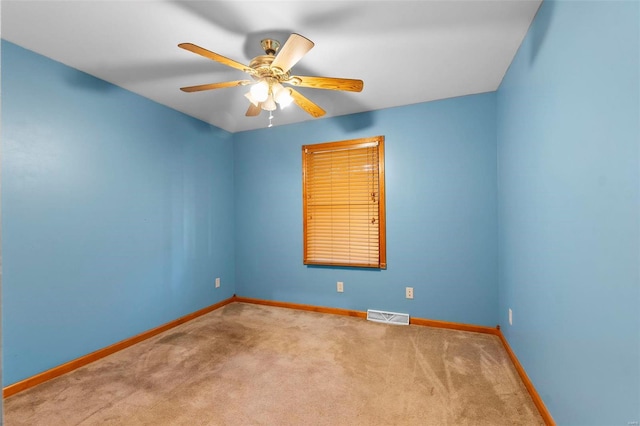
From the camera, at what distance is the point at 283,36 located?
6.93 ft

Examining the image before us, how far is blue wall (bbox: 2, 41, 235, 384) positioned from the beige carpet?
0.34 metres

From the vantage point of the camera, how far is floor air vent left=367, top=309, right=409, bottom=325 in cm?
327

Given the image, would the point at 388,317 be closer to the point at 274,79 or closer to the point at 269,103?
the point at 269,103

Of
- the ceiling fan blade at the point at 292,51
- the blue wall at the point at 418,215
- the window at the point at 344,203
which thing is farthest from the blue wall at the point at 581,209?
the window at the point at 344,203

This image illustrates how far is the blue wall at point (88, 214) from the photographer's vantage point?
2.18m

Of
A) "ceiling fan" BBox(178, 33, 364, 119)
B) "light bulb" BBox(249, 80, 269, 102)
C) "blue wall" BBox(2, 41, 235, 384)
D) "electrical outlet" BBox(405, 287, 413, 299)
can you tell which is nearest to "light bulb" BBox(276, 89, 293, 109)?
"ceiling fan" BBox(178, 33, 364, 119)

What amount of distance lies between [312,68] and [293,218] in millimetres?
1870

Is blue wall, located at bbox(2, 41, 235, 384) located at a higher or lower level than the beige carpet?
higher

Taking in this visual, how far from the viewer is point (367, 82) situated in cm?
279

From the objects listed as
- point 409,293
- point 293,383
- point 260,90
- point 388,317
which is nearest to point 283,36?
point 260,90

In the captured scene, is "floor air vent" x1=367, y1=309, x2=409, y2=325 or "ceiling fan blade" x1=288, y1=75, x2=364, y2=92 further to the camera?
"floor air vent" x1=367, y1=309, x2=409, y2=325

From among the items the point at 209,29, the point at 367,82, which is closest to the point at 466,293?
the point at 367,82

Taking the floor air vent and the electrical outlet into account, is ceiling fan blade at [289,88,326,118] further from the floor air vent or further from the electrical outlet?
the floor air vent

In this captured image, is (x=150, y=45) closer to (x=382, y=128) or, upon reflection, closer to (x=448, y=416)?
(x=382, y=128)
